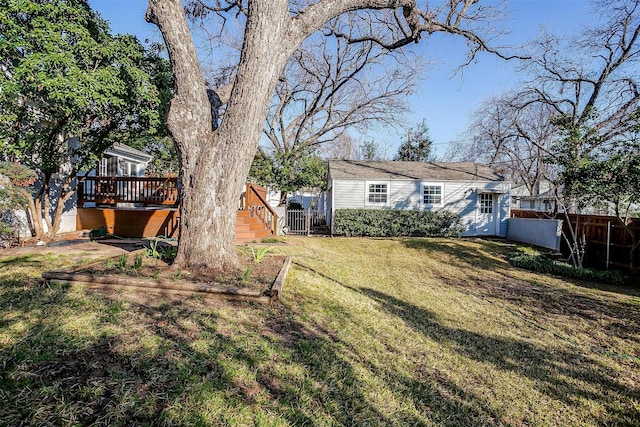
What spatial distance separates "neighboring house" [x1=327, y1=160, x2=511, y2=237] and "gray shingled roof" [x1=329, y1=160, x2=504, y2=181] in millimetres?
53

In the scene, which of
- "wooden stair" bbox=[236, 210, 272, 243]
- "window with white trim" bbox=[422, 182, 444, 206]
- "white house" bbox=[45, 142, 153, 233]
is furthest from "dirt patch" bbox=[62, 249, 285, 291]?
"window with white trim" bbox=[422, 182, 444, 206]

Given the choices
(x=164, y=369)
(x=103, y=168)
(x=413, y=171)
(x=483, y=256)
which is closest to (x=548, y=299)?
(x=483, y=256)

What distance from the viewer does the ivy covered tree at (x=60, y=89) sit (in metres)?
5.77

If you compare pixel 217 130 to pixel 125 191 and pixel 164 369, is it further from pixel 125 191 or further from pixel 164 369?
pixel 125 191

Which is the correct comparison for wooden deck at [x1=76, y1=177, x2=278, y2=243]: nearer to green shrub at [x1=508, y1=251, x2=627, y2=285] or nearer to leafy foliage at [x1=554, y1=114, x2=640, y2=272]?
green shrub at [x1=508, y1=251, x2=627, y2=285]

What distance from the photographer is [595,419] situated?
2521 millimetres

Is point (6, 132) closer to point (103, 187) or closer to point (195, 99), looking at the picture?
point (103, 187)

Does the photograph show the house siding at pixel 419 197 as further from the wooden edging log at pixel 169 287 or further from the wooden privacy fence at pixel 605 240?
the wooden edging log at pixel 169 287

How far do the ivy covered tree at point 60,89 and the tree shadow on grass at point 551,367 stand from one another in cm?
Answer: 754

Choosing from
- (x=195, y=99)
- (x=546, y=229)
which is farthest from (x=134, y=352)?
(x=546, y=229)

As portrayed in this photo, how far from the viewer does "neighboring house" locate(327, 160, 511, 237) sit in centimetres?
1571

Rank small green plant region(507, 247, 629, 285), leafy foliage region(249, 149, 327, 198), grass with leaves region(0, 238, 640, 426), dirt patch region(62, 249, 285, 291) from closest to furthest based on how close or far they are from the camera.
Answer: grass with leaves region(0, 238, 640, 426)
dirt patch region(62, 249, 285, 291)
small green plant region(507, 247, 629, 285)
leafy foliage region(249, 149, 327, 198)

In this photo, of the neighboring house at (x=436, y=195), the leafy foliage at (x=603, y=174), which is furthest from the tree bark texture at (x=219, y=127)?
the neighboring house at (x=436, y=195)

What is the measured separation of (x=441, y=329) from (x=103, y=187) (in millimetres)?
11116
